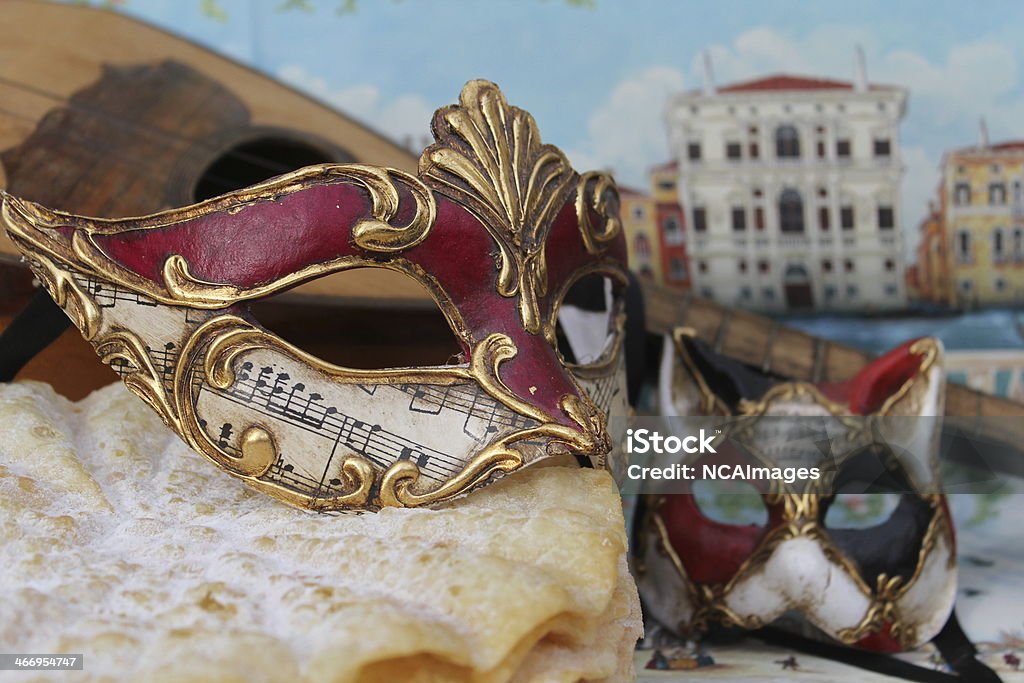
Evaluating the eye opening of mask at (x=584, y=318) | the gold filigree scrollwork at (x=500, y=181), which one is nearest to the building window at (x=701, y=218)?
the eye opening of mask at (x=584, y=318)

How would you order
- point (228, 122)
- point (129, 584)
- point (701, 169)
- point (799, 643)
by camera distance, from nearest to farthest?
point (129, 584) → point (799, 643) → point (228, 122) → point (701, 169)

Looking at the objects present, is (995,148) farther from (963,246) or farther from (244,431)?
(244,431)

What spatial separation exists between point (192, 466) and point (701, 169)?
96 centimetres

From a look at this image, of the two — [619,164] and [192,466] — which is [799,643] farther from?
[619,164]

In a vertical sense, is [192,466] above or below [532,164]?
below

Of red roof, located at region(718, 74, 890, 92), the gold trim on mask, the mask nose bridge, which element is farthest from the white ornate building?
the mask nose bridge

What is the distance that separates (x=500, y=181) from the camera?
2.16 ft

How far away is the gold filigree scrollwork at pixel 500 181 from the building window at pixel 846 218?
85 centimetres

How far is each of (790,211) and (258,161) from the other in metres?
0.79

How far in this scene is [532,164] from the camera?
2.26ft

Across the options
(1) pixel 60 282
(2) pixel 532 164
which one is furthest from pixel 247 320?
(2) pixel 532 164

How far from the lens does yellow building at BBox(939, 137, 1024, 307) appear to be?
1354 millimetres

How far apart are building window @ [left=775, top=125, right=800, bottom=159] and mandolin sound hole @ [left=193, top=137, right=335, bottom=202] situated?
667mm

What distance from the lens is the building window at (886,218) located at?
1.38 m
